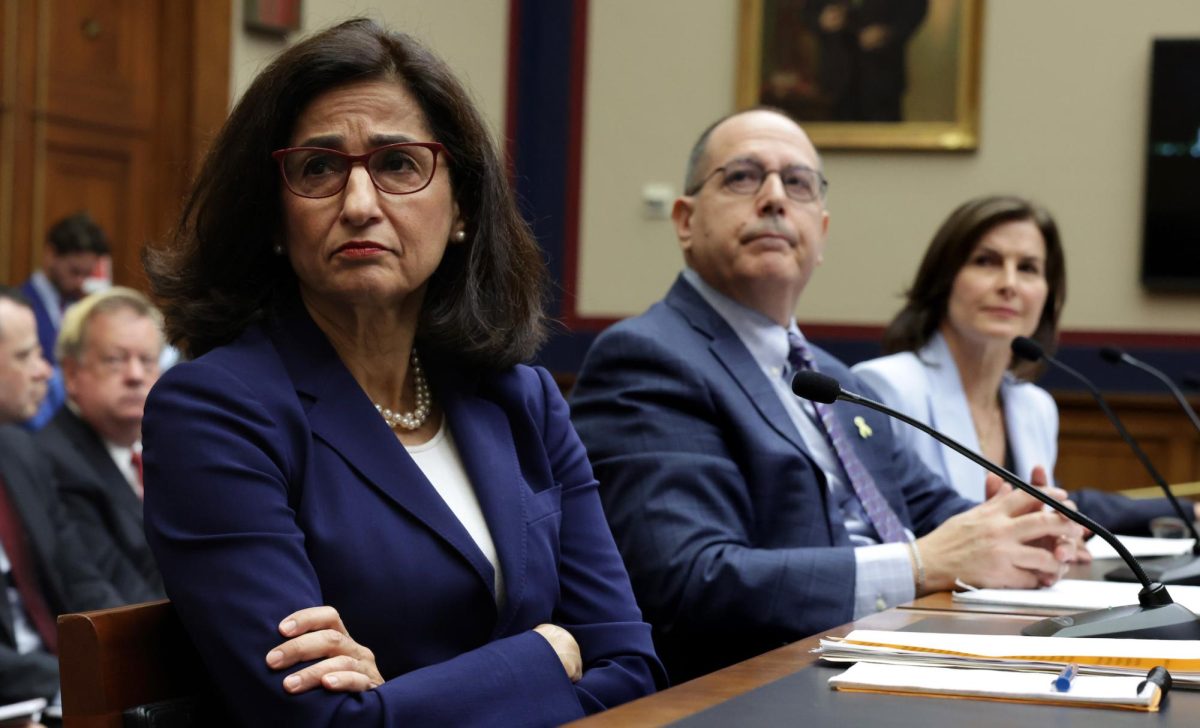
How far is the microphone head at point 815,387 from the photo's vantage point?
1.98 meters

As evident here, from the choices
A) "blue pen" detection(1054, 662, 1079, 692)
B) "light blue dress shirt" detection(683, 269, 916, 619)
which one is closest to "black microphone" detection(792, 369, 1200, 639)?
"blue pen" detection(1054, 662, 1079, 692)

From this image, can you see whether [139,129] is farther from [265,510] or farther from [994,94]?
[265,510]

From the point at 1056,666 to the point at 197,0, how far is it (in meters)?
5.63

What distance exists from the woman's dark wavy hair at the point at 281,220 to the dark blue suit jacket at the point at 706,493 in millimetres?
424

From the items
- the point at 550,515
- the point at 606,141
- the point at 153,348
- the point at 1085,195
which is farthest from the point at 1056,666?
the point at 606,141

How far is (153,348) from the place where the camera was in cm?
376

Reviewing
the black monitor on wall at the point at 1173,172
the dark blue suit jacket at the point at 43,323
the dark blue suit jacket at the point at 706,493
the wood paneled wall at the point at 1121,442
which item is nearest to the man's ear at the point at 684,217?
the dark blue suit jacket at the point at 706,493

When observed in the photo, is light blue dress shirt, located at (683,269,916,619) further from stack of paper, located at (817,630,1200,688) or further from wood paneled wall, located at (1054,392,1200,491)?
wood paneled wall, located at (1054,392,1200,491)

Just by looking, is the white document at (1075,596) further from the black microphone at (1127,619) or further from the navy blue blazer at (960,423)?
the navy blue blazer at (960,423)

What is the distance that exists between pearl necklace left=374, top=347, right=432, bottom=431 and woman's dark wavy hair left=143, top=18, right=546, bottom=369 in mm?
35

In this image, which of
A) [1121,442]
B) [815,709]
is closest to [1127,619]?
[815,709]

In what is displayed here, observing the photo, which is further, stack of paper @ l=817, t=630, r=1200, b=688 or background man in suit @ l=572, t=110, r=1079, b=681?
background man in suit @ l=572, t=110, r=1079, b=681

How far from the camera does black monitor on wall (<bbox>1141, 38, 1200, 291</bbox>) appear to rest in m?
6.98

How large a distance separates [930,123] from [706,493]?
5401 mm
